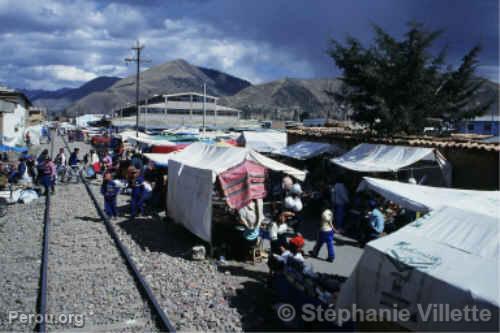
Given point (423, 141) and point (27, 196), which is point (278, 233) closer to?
point (423, 141)

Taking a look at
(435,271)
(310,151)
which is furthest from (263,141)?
(435,271)

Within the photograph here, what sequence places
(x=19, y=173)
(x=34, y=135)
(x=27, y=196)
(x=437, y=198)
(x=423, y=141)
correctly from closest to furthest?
1. (x=437, y=198)
2. (x=423, y=141)
3. (x=27, y=196)
4. (x=19, y=173)
5. (x=34, y=135)

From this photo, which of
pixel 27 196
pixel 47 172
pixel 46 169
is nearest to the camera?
pixel 27 196

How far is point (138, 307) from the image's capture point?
24.3ft

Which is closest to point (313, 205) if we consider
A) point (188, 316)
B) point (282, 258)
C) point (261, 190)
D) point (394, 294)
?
point (261, 190)

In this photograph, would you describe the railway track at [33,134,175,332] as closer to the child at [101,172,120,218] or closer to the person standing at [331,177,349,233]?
the child at [101,172,120,218]

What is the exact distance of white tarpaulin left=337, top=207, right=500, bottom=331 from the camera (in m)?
4.54

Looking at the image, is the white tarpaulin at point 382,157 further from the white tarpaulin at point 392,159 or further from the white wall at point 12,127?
the white wall at point 12,127

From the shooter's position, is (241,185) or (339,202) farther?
(339,202)

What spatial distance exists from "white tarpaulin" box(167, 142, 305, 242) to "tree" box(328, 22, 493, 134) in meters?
6.74

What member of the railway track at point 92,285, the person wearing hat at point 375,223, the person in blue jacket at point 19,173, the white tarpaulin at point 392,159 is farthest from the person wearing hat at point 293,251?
the person in blue jacket at point 19,173

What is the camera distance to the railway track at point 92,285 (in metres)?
6.86

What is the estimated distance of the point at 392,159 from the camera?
43.0 ft

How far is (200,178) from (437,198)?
5.48m
